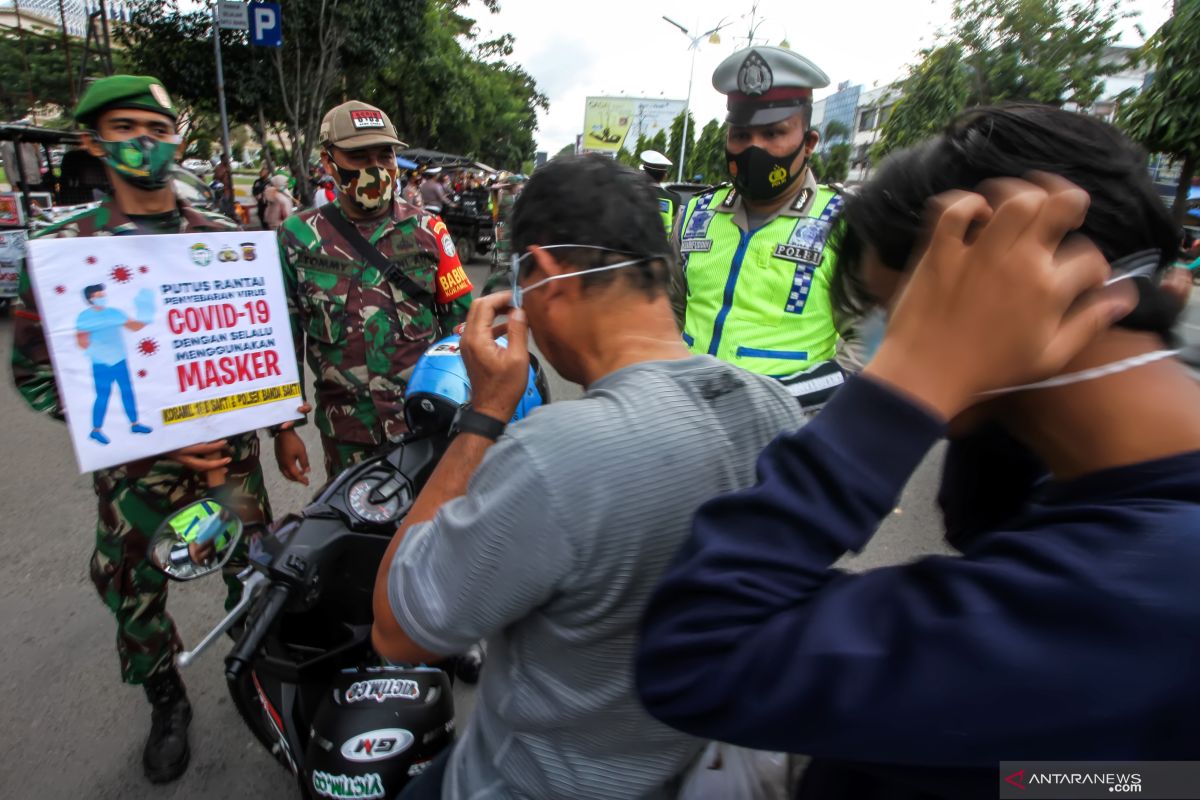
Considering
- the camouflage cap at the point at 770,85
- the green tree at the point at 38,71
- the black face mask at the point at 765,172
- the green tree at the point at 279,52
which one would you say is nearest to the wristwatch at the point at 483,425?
the black face mask at the point at 765,172

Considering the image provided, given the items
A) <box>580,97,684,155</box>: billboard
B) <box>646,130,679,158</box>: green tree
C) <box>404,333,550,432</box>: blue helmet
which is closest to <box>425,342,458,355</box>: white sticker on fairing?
<box>404,333,550,432</box>: blue helmet

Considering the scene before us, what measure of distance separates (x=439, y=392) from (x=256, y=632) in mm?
561

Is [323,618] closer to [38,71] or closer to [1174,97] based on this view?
[1174,97]

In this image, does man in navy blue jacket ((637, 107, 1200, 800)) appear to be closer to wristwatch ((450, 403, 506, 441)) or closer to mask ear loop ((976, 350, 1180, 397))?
mask ear loop ((976, 350, 1180, 397))

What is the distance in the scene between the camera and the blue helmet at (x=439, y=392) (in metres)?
1.48

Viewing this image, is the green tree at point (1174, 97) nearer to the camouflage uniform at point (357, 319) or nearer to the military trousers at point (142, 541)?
the camouflage uniform at point (357, 319)

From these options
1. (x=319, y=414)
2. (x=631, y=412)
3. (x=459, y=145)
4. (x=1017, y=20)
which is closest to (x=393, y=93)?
(x=459, y=145)

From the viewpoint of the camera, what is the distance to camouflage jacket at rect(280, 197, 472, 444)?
96.8 inches

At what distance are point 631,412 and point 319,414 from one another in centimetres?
204

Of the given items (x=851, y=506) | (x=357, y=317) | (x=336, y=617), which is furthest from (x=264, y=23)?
(x=851, y=506)

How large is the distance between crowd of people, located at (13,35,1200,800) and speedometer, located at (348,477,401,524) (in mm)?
347

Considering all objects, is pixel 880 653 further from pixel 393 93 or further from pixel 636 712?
pixel 393 93

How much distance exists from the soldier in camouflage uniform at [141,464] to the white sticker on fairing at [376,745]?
79 centimetres

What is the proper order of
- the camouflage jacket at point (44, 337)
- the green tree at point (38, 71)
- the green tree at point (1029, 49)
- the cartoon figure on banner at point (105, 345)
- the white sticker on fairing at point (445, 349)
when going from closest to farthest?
1. the white sticker on fairing at point (445, 349)
2. the cartoon figure on banner at point (105, 345)
3. the camouflage jacket at point (44, 337)
4. the green tree at point (1029, 49)
5. the green tree at point (38, 71)
